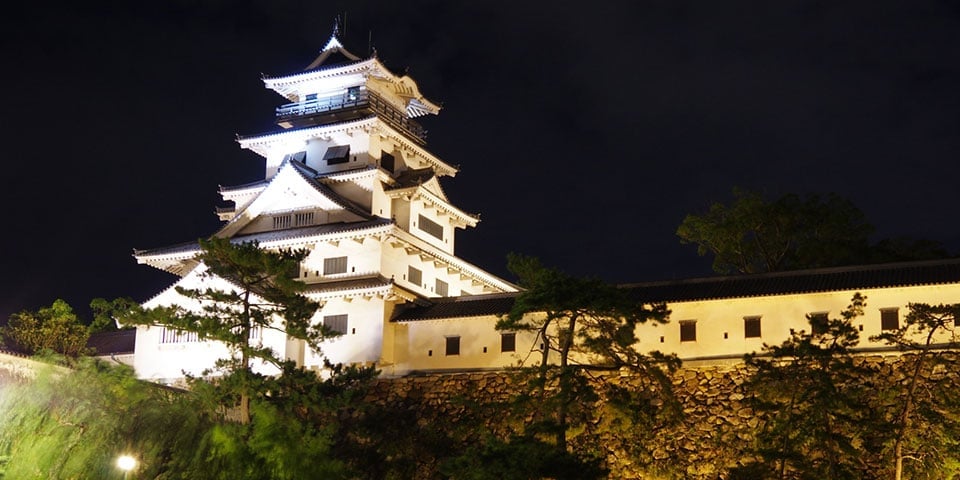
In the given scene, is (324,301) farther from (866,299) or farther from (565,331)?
(866,299)

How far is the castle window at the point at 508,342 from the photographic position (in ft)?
101

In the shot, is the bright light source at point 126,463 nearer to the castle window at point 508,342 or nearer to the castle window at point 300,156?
the castle window at point 508,342

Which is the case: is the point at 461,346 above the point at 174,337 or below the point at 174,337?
below

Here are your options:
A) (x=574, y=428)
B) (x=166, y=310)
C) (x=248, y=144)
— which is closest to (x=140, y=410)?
(x=166, y=310)

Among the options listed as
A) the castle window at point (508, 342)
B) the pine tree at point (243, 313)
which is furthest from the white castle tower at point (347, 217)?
the pine tree at point (243, 313)

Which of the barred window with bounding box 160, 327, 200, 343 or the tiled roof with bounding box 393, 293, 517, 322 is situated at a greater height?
the tiled roof with bounding box 393, 293, 517, 322

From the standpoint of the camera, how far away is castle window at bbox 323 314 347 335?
33281 millimetres

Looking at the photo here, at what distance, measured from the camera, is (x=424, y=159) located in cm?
4053

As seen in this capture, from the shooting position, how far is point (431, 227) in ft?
127

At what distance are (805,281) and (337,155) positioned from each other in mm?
16035

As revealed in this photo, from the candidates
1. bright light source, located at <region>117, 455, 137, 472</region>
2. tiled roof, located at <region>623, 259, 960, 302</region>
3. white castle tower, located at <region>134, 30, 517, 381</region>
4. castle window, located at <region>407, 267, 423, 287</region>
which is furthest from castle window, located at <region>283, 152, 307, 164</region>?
bright light source, located at <region>117, 455, 137, 472</region>

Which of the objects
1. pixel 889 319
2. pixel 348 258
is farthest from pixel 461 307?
pixel 889 319

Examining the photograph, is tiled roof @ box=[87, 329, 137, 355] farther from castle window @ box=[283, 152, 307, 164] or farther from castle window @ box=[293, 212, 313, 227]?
castle window @ box=[283, 152, 307, 164]

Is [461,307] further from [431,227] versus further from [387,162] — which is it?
[387,162]
